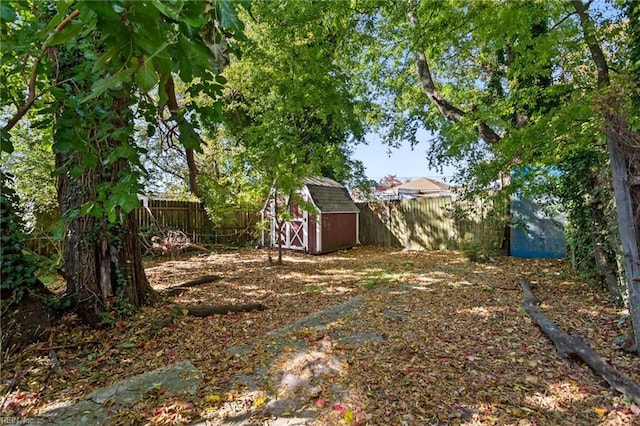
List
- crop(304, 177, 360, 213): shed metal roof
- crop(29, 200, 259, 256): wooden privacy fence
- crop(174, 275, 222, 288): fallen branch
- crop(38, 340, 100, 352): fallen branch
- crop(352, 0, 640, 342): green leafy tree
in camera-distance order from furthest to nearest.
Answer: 1. crop(304, 177, 360, 213): shed metal roof
2. crop(29, 200, 259, 256): wooden privacy fence
3. crop(174, 275, 222, 288): fallen branch
4. crop(352, 0, 640, 342): green leafy tree
5. crop(38, 340, 100, 352): fallen branch

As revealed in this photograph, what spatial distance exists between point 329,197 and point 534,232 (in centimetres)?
609

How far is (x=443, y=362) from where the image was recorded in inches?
99.7

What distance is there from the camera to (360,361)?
2533 mm

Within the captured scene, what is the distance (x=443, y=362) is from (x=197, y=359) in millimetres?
2035

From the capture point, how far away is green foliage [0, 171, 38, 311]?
2.62 meters

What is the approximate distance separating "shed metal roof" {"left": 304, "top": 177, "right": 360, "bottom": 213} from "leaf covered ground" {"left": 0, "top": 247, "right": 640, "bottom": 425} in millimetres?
5793

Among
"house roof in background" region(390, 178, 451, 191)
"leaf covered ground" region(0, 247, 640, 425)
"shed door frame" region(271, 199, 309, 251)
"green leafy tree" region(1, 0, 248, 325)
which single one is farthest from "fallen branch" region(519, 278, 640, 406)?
"house roof in background" region(390, 178, 451, 191)

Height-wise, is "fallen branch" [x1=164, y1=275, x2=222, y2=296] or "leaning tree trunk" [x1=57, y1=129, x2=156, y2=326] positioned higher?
"leaning tree trunk" [x1=57, y1=129, x2=156, y2=326]

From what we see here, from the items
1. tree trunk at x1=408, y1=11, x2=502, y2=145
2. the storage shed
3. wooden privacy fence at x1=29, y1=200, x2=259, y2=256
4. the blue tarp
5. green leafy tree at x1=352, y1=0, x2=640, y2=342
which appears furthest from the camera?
the storage shed

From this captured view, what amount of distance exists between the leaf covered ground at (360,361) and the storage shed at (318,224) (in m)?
5.32

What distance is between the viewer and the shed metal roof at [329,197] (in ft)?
33.6

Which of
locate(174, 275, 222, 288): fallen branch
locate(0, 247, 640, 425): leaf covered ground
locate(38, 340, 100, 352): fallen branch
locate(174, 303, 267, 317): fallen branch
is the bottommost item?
locate(0, 247, 640, 425): leaf covered ground

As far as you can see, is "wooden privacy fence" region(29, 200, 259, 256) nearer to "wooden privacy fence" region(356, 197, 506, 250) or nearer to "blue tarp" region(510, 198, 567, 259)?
"wooden privacy fence" region(356, 197, 506, 250)

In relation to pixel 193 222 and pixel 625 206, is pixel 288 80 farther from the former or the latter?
pixel 193 222
